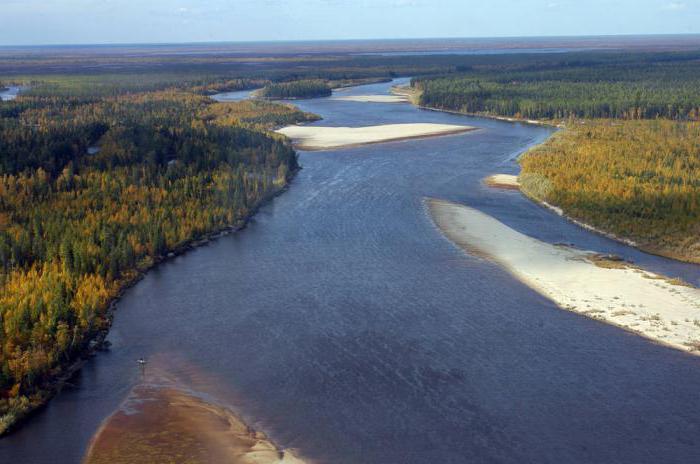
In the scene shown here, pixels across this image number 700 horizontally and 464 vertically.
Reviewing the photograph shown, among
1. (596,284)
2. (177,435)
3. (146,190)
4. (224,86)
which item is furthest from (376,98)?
(177,435)

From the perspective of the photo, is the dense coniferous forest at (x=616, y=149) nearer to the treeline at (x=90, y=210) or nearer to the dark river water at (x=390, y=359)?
the dark river water at (x=390, y=359)

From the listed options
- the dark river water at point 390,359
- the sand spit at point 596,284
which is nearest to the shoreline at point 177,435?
the dark river water at point 390,359

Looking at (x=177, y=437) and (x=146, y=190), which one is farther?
(x=146, y=190)

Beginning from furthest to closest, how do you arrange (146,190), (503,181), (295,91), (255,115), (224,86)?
(224,86)
(295,91)
(255,115)
(503,181)
(146,190)

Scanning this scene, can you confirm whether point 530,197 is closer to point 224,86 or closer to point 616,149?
point 616,149

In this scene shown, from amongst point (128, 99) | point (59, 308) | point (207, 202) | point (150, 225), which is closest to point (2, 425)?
point (59, 308)

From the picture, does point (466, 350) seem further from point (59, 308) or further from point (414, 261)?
point (59, 308)

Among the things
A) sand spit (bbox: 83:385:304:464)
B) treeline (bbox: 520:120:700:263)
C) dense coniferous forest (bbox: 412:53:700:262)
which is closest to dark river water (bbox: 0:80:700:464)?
sand spit (bbox: 83:385:304:464)
